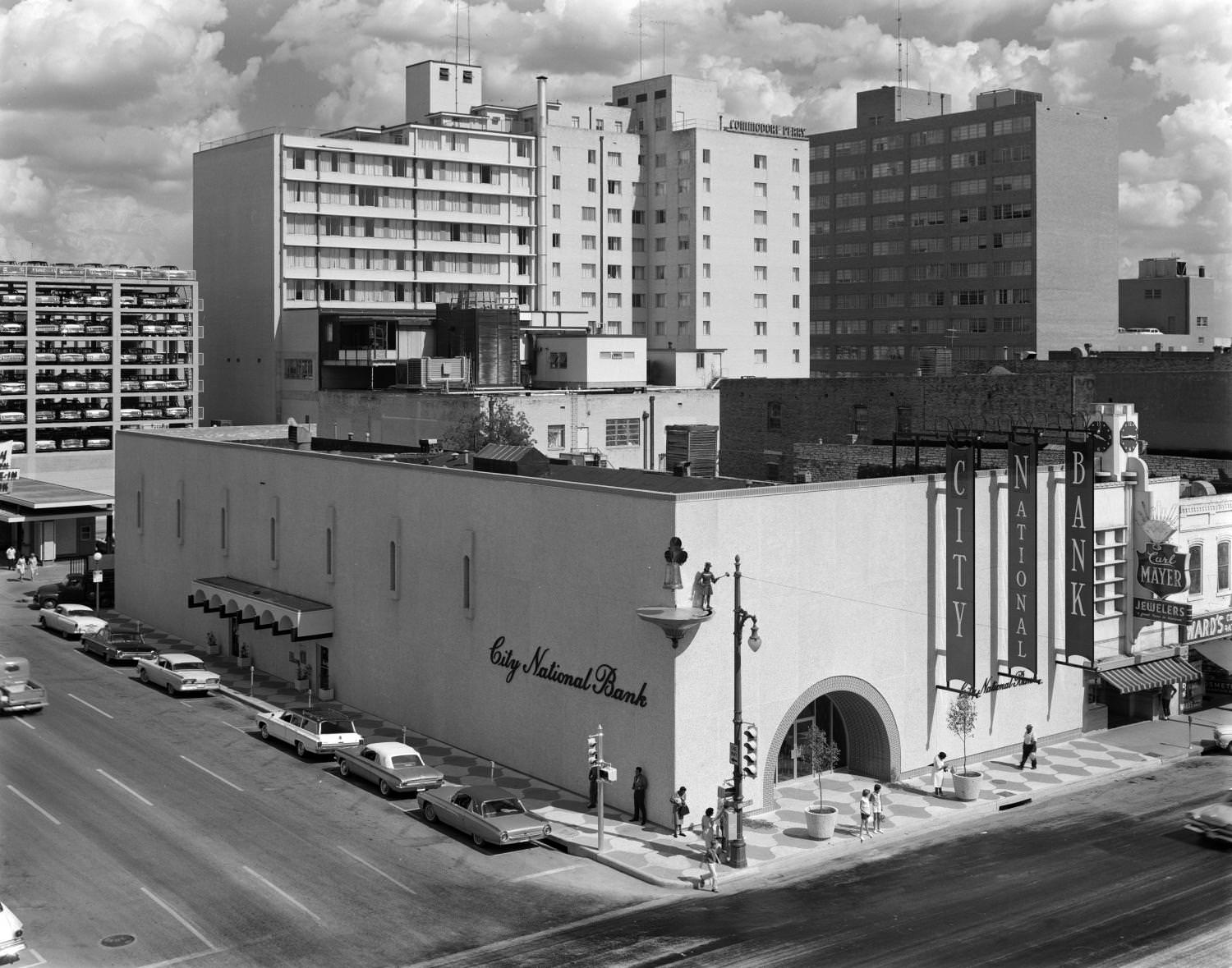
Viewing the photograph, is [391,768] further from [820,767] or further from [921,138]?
[921,138]

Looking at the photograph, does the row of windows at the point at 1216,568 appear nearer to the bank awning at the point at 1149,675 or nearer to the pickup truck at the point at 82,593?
the bank awning at the point at 1149,675

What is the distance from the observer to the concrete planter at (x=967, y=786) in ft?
146

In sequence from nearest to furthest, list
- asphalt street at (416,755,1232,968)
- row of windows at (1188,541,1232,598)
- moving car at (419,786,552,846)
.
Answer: asphalt street at (416,755,1232,968), moving car at (419,786,552,846), row of windows at (1188,541,1232,598)

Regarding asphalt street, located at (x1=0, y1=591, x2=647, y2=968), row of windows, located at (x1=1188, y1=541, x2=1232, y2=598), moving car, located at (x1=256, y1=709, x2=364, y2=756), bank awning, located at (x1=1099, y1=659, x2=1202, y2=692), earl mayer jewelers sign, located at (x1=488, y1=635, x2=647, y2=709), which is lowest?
asphalt street, located at (x1=0, y1=591, x2=647, y2=968)

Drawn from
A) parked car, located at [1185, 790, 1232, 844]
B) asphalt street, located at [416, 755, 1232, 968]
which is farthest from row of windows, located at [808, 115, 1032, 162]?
parked car, located at [1185, 790, 1232, 844]

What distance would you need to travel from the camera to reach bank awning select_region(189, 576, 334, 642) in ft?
187

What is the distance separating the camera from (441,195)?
131 meters

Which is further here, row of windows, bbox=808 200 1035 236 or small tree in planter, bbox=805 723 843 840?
row of windows, bbox=808 200 1035 236

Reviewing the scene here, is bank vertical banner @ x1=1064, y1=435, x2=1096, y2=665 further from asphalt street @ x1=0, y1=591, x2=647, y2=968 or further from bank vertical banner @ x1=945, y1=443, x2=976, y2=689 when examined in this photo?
asphalt street @ x1=0, y1=591, x2=647, y2=968

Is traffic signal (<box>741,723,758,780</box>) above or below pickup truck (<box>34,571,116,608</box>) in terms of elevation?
above

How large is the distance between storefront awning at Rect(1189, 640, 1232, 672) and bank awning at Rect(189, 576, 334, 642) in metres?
33.6

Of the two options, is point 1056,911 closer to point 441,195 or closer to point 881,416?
point 881,416

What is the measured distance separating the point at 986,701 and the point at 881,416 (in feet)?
122

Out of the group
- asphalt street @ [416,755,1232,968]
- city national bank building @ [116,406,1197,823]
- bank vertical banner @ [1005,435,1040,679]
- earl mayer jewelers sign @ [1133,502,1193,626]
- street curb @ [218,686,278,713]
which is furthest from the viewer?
street curb @ [218,686,278,713]
